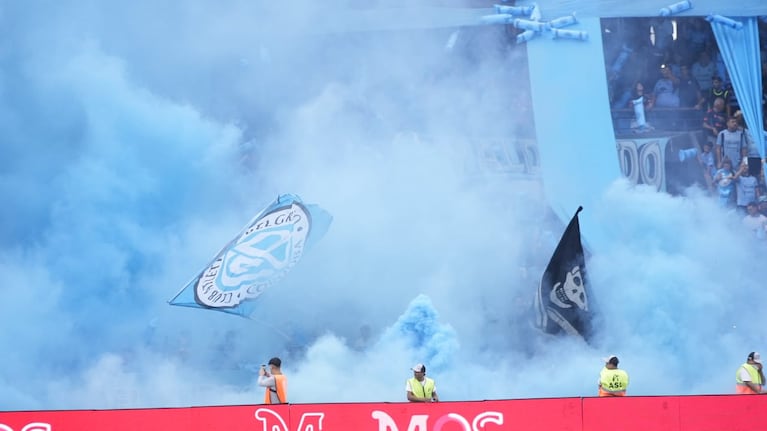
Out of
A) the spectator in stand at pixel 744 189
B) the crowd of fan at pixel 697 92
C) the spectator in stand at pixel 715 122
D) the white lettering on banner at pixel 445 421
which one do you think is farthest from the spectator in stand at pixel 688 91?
the white lettering on banner at pixel 445 421

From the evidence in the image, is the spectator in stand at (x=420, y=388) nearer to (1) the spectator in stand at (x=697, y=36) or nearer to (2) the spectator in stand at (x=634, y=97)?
(2) the spectator in stand at (x=634, y=97)

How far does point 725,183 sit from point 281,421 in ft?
24.9

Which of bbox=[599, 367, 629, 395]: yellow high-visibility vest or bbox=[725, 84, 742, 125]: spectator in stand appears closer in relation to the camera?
bbox=[599, 367, 629, 395]: yellow high-visibility vest

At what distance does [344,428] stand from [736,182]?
735 cm

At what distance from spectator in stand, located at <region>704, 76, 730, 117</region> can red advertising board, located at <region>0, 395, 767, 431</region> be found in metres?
5.77

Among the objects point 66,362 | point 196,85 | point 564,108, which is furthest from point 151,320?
point 564,108

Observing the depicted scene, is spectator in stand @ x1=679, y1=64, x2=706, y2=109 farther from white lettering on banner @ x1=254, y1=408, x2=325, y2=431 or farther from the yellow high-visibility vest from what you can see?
white lettering on banner @ x1=254, y1=408, x2=325, y2=431

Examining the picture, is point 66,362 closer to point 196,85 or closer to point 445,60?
point 196,85

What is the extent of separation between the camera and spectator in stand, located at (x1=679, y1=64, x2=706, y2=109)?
49.9 feet

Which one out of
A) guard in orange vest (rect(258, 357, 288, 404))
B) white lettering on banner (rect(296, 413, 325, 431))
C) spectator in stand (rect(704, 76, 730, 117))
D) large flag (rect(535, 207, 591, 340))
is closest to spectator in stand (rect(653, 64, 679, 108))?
spectator in stand (rect(704, 76, 730, 117))

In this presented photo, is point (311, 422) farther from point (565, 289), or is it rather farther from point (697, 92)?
point (697, 92)

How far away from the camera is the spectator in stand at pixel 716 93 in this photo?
15211 mm

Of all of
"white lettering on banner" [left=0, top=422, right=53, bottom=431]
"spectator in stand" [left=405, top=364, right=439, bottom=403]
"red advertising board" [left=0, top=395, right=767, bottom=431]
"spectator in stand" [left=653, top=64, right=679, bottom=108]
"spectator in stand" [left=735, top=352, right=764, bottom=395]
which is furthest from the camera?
"spectator in stand" [left=653, top=64, right=679, bottom=108]

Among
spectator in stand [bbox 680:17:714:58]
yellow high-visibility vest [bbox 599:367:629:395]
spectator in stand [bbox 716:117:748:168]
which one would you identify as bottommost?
yellow high-visibility vest [bbox 599:367:629:395]
